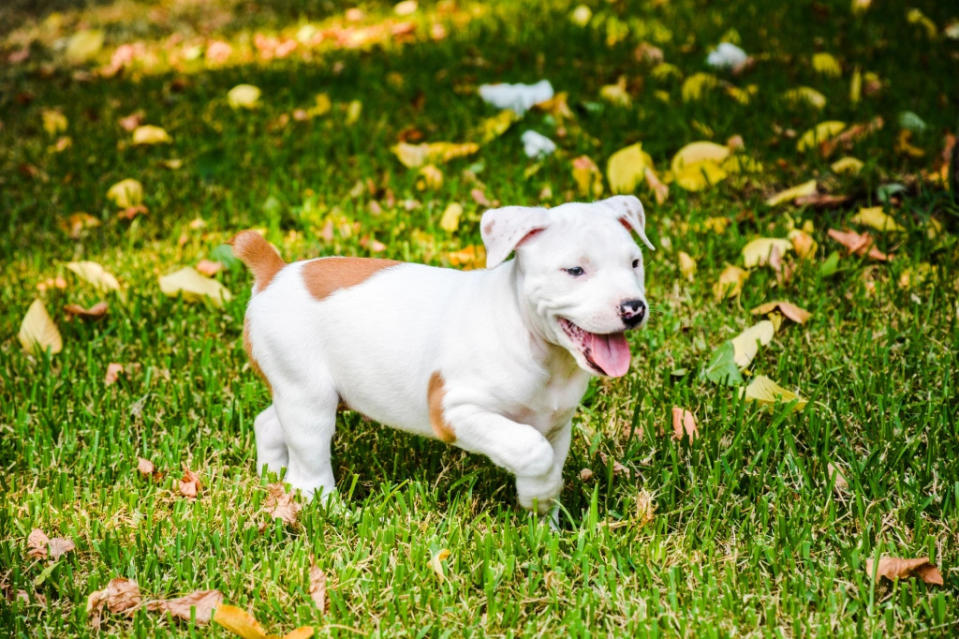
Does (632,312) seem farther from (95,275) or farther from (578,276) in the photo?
(95,275)

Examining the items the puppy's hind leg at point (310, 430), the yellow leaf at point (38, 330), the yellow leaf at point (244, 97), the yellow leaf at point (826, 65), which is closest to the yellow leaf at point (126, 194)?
the yellow leaf at point (38, 330)

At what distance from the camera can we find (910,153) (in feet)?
14.5

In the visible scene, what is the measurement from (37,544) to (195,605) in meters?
0.54

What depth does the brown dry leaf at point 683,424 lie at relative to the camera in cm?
294

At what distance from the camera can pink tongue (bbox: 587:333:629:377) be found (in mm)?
2301

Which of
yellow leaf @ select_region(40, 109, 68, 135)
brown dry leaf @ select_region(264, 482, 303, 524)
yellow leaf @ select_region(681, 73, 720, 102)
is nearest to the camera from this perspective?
brown dry leaf @ select_region(264, 482, 303, 524)

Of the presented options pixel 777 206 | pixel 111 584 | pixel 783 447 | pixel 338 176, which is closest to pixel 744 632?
pixel 783 447

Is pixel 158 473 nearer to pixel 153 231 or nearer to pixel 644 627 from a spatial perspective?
pixel 644 627

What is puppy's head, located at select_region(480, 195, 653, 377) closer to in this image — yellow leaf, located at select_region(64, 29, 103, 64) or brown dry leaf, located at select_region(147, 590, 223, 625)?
brown dry leaf, located at select_region(147, 590, 223, 625)

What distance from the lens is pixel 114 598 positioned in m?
2.37

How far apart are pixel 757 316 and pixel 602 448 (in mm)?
910

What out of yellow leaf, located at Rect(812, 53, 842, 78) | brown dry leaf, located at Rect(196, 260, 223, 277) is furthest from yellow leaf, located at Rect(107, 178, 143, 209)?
yellow leaf, located at Rect(812, 53, 842, 78)

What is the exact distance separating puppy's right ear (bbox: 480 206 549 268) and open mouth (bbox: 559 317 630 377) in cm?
21

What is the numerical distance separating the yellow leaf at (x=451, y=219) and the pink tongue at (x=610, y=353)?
1.94 metres
